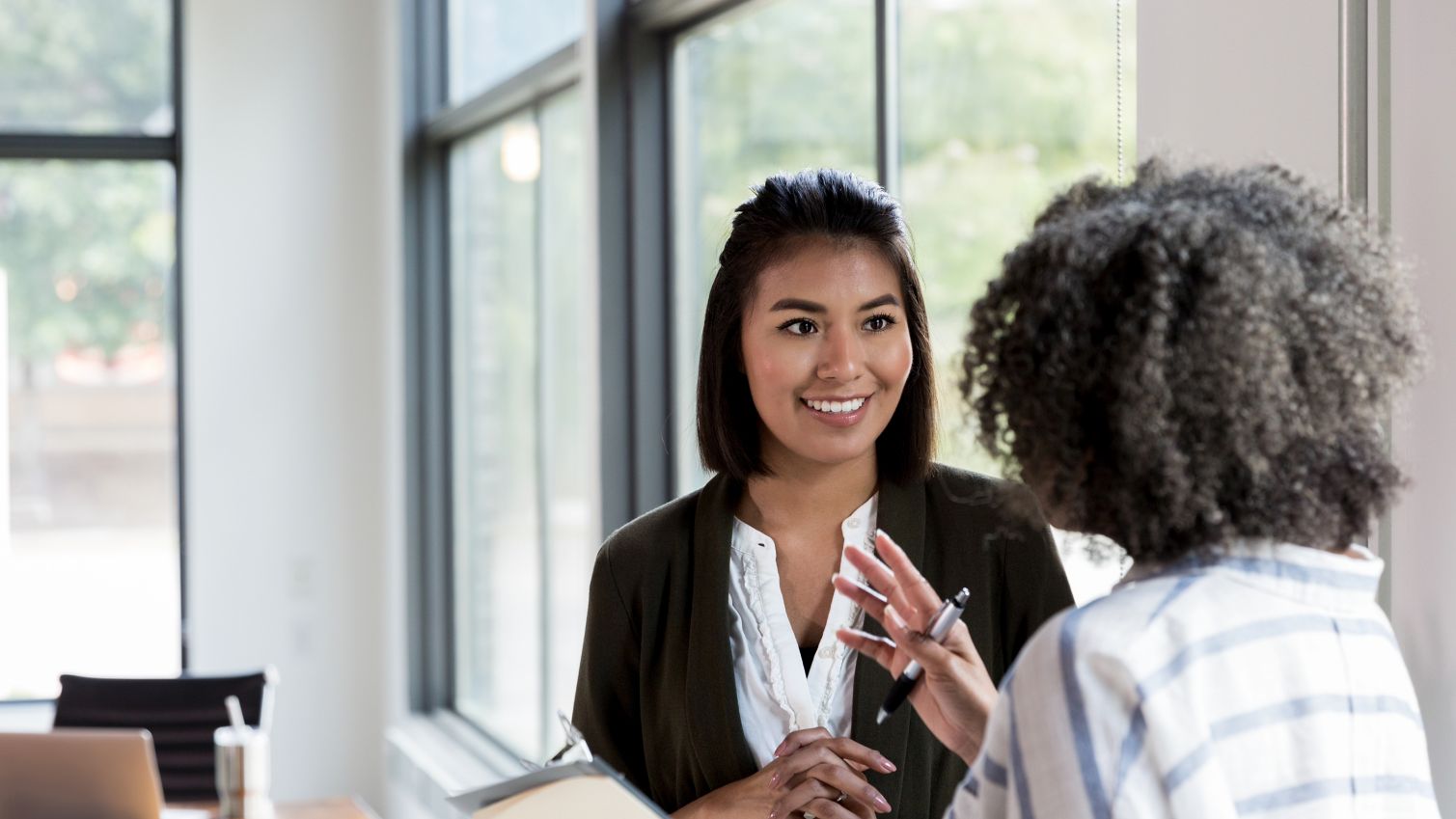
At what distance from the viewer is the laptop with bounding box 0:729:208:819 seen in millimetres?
2436

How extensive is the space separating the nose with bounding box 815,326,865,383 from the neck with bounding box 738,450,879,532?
0.14 metres

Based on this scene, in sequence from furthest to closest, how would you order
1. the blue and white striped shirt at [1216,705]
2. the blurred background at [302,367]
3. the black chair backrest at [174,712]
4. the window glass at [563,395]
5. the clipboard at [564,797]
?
the blurred background at [302,367] → the window glass at [563,395] → the black chair backrest at [174,712] → the clipboard at [564,797] → the blue and white striped shirt at [1216,705]

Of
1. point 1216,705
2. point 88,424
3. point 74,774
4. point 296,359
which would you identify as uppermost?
point 296,359

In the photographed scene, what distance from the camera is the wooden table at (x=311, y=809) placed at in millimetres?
3094

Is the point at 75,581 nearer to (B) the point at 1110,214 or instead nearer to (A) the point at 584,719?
(A) the point at 584,719

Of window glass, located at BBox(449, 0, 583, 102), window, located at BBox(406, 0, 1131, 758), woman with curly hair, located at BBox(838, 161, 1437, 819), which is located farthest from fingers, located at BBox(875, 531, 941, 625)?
window glass, located at BBox(449, 0, 583, 102)

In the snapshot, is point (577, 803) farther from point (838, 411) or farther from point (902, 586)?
point (838, 411)

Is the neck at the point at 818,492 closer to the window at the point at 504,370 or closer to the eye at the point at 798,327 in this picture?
the eye at the point at 798,327

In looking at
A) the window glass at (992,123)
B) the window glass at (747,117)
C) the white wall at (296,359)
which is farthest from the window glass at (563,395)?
the window glass at (992,123)

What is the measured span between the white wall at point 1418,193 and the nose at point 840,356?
0.40 metres

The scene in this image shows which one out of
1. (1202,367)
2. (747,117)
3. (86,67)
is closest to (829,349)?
(1202,367)

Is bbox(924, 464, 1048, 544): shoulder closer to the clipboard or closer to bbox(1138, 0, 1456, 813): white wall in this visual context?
bbox(1138, 0, 1456, 813): white wall

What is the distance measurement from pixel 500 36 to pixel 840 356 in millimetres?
3428

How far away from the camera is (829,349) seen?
1.62m
